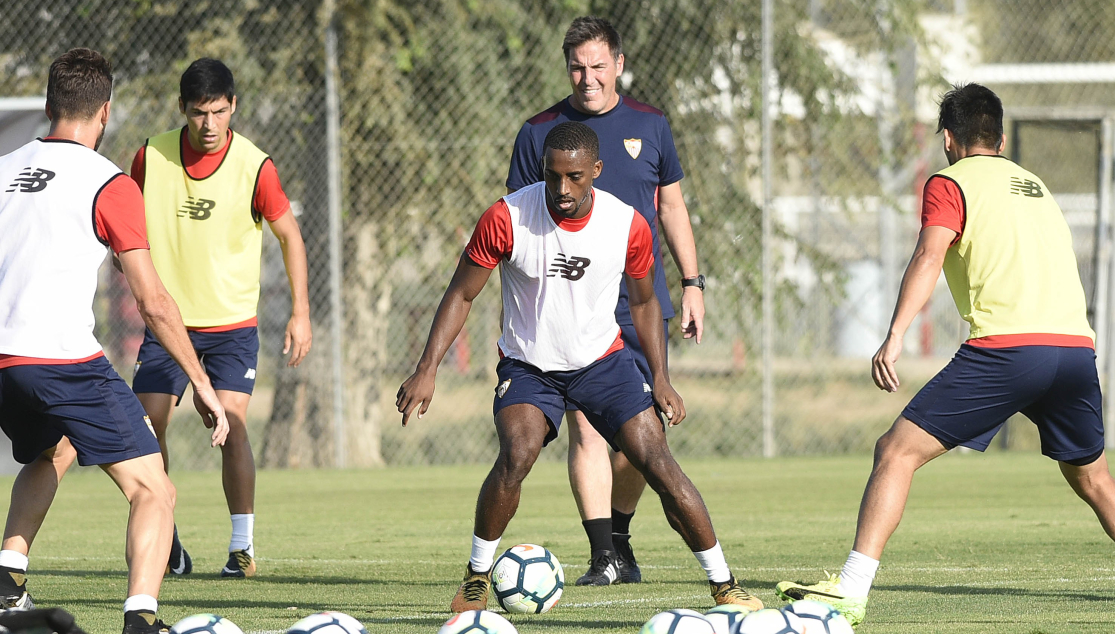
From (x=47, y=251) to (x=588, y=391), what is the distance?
2.07 metres

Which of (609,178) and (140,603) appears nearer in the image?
(140,603)

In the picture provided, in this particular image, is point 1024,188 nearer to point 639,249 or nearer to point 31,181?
point 639,249

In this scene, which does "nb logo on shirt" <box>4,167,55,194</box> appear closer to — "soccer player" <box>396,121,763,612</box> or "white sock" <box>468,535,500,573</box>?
"soccer player" <box>396,121,763,612</box>

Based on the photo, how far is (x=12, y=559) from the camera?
5.31 metres

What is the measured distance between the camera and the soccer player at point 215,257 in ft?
22.6

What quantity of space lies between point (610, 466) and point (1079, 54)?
11.2 m

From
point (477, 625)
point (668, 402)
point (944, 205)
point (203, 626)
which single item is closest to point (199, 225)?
point (668, 402)

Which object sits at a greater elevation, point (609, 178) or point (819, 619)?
point (609, 178)

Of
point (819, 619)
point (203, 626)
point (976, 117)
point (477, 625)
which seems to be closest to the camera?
point (203, 626)

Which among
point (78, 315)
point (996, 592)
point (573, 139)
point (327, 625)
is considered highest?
point (573, 139)

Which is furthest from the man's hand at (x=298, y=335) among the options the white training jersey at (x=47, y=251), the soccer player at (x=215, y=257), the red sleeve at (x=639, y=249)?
A: the white training jersey at (x=47, y=251)

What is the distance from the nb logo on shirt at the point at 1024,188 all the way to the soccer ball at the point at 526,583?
2.33 m

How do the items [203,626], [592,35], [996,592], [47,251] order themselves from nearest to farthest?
[203,626], [47,251], [996,592], [592,35]

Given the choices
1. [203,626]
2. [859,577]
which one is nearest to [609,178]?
[859,577]
